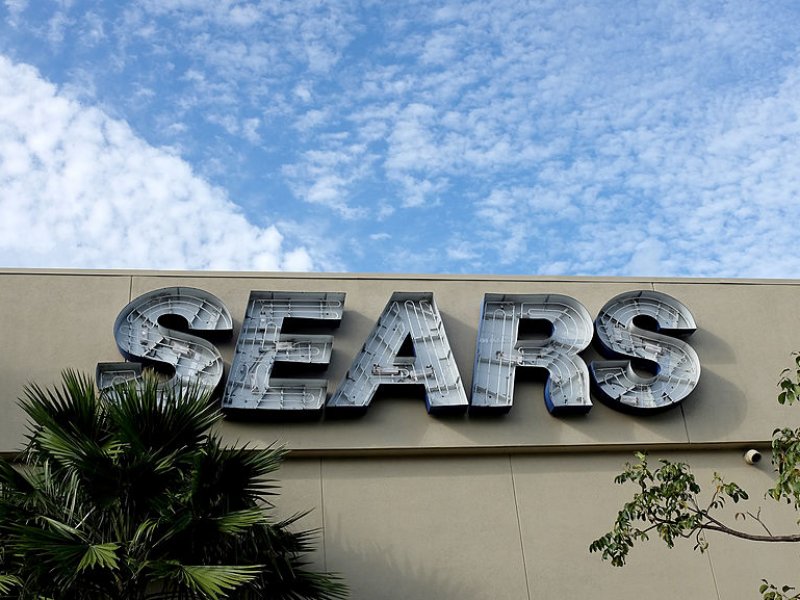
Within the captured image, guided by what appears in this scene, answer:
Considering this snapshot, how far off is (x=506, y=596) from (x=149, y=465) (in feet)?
16.6

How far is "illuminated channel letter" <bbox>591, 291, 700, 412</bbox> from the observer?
1361 cm

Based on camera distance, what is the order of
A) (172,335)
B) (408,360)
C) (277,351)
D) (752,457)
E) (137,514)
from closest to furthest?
(137,514), (172,335), (277,351), (408,360), (752,457)

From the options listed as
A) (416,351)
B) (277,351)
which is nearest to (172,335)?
(277,351)

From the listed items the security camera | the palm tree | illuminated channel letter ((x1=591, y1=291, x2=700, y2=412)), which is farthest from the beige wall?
the palm tree

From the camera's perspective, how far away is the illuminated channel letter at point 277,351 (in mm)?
12633

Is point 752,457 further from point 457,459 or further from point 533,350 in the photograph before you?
point 457,459

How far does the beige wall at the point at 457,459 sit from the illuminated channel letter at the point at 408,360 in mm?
303

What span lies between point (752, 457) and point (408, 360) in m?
5.11

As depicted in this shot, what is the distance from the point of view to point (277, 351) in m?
13.1

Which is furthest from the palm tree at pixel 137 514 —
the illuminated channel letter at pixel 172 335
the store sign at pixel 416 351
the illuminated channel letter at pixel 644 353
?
the illuminated channel letter at pixel 644 353

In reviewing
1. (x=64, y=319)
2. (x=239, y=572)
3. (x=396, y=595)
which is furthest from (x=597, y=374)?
(x=64, y=319)

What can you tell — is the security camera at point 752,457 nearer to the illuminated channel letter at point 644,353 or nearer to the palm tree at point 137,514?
the illuminated channel letter at point 644,353

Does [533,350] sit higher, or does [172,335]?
[172,335]

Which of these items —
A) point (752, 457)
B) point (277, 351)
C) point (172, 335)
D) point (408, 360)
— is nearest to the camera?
point (172, 335)
